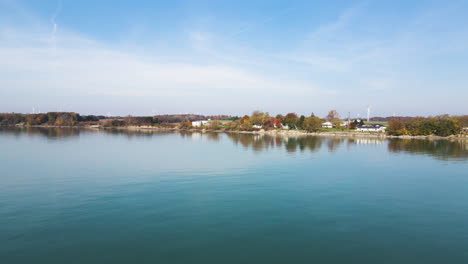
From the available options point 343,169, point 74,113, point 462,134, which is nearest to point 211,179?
point 343,169

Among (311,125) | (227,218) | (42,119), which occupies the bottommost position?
(227,218)

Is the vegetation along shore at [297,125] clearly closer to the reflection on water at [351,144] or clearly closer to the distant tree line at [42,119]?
the distant tree line at [42,119]

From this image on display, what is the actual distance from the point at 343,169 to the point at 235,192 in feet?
45.9

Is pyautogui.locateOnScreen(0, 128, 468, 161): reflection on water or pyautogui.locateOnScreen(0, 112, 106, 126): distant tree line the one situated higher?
pyautogui.locateOnScreen(0, 112, 106, 126): distant tree line

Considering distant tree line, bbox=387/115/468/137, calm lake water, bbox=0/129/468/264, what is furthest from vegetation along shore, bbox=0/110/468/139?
calm lake water, bbox=0/129/468/264

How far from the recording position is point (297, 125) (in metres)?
109

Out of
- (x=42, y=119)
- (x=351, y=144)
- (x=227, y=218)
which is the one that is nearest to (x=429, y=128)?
(x=351, y=144)

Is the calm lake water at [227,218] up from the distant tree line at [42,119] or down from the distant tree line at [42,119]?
down

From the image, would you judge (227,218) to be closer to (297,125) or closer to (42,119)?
(297,125)

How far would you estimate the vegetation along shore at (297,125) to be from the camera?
81438 mm

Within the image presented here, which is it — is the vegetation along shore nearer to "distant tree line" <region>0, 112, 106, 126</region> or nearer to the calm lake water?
"distant tree line" <region>0, 112, 106, 126</region>

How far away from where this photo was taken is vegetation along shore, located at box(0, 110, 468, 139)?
81438 millimetres

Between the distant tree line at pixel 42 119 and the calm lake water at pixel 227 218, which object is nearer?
the calm lake water at pixel 227 218

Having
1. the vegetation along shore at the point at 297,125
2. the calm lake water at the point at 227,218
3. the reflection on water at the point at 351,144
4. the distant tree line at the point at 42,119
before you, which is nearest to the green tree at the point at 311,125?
the vegetation along shore at the point at 297,125
